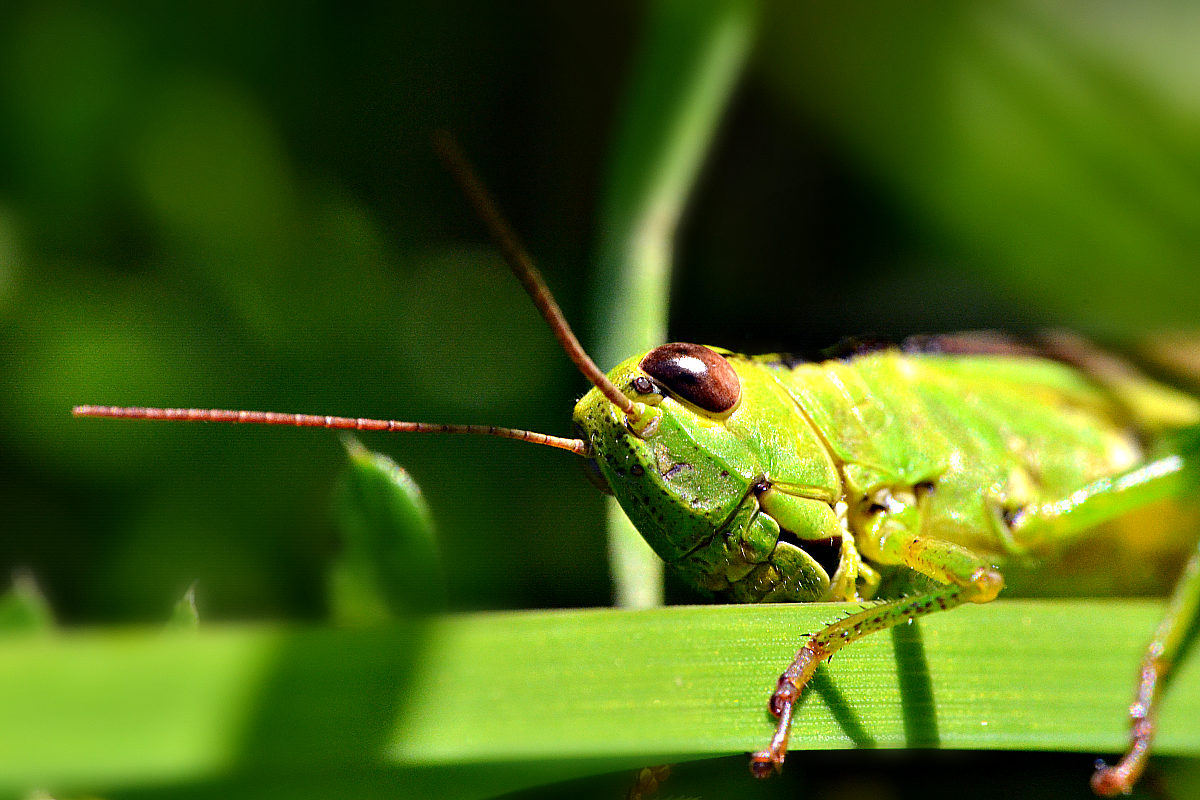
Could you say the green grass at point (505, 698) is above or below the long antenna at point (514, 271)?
below

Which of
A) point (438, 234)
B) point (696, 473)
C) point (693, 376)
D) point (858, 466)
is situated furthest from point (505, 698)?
point (438, 234)

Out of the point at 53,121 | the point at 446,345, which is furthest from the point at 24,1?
the point at 446,345

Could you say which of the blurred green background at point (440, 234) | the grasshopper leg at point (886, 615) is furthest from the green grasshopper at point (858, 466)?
the blurred green background at point (440, 234)

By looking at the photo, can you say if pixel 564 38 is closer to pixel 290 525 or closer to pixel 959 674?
pixel 290 525

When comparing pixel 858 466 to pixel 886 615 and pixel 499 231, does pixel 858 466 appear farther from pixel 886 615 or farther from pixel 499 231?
pixel 499 231

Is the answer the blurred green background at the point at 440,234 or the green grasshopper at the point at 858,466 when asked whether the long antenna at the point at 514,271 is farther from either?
the blurred green background at the point at 440,234

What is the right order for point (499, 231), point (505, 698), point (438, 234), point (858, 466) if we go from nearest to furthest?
point (505, 698)
point (499, 231)
point (858, 466)
point (438, 234)

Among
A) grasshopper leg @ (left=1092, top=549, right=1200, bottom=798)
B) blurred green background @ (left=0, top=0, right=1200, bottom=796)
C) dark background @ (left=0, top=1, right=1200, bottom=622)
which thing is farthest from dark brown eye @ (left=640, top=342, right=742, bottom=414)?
grasshopper leg @ (left=1092, top=549, right=1200, bottom=798)

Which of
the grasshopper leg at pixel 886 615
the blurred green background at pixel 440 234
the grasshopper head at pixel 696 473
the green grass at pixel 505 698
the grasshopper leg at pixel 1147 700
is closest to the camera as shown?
the green grass at pixel 505 698
